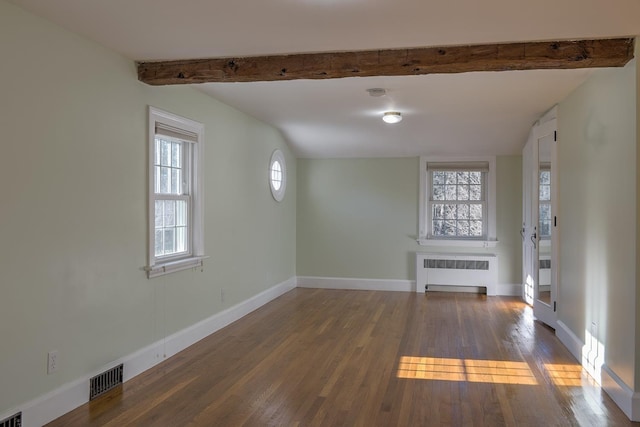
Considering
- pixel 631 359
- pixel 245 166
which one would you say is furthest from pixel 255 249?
pixel 631 359

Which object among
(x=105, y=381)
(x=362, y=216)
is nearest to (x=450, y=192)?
(x=362, y=216)

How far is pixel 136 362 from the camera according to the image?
384cm

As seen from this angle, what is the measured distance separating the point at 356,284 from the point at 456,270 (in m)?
1.49

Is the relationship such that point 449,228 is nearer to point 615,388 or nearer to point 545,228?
point 545,228

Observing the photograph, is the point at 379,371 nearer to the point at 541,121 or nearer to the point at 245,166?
the point at 245,166

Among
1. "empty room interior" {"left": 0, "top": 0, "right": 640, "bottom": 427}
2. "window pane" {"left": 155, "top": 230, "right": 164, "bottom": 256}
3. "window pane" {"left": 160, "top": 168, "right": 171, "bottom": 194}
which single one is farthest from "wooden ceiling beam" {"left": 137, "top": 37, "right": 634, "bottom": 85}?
"window pane" {"left": 155, "top": 230, "right": 164, "bottom": 256}

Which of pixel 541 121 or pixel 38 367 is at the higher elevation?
pixel 541 121

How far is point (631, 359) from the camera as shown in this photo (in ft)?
10.3

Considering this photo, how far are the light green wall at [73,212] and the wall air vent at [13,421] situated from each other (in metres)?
0.07

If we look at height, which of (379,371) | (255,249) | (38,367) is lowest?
(379,371)

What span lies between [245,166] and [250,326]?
1790 mm

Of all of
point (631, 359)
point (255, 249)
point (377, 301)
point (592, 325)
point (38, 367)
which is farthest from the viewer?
point (377, 301)

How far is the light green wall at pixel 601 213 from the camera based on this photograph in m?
3.21

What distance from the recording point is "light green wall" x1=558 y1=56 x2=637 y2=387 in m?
3.21
